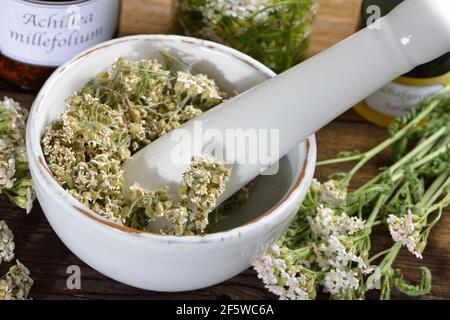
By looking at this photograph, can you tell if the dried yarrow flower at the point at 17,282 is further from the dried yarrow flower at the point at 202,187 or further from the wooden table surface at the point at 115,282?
the dried yarrow flower at the point at 202,187

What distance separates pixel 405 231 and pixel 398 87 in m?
0.28

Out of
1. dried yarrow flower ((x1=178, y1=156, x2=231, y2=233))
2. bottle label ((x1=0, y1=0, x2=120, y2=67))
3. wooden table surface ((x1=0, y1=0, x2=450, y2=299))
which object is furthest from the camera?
bottle label ((x1=0, y1=0, x2=120, y2=67))

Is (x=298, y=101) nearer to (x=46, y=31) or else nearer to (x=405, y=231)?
(x=405, y=231)

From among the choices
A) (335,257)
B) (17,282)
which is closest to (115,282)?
(17,282)

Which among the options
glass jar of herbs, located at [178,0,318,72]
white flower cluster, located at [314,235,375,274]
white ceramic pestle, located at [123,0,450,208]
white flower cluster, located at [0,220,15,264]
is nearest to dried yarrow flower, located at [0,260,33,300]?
white flower cluster, located at [0,220,15,264]

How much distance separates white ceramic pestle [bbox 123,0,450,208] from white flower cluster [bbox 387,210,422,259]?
14cm

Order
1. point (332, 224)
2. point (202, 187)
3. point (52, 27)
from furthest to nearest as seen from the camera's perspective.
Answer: point (52, 27)
point (332, 224)
point (202, 187)

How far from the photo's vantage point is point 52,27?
37.6 inches

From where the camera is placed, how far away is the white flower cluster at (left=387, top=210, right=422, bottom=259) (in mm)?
803

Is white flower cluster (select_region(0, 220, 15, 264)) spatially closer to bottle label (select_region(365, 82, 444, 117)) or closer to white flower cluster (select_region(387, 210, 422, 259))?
white flower cluster (select_region(387, 210, 422, 259))

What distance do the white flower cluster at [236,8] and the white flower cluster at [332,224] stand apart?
284mm

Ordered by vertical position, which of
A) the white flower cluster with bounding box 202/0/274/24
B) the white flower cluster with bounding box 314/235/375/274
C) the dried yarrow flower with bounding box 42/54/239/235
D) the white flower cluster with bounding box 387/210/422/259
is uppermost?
the white flower cluster with bounding box 202/0/274/24

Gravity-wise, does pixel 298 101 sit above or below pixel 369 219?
above

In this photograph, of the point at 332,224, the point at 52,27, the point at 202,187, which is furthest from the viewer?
the point at 52,27
